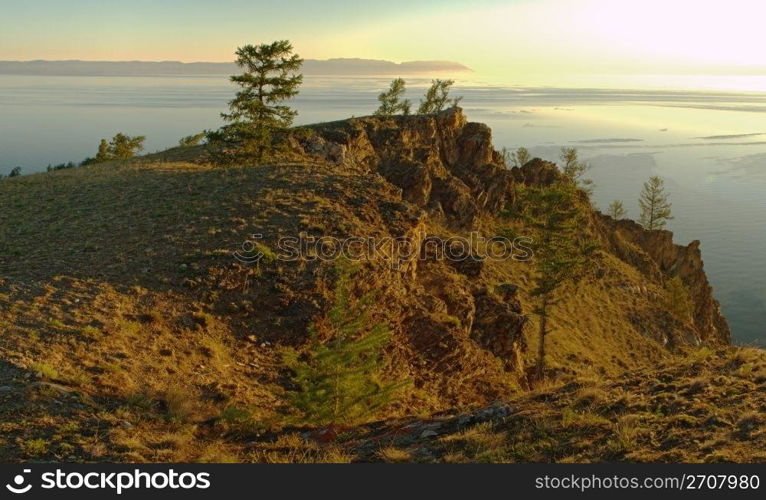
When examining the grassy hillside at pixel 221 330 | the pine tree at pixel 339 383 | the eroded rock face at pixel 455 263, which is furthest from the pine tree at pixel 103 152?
the pine tree at pixel 339 383

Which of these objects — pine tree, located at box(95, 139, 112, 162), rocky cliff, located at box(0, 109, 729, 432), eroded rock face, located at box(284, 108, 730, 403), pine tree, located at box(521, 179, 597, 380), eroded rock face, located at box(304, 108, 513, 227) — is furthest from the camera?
pine tree, located at box(95, 139, 112, 162)

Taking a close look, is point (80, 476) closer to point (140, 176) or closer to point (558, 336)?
point (140, 176)

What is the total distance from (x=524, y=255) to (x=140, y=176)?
34.9 metres

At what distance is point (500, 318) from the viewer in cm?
2872

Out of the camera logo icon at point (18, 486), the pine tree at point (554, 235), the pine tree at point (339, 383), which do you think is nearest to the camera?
the camera logo icon at point (18, 486)

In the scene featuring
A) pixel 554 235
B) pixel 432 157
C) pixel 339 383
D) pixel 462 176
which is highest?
pixel 432 157

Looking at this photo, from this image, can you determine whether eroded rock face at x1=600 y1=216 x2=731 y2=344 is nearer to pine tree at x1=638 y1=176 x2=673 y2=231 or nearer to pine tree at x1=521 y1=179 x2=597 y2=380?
pine tree at x1=638 y1=176 x2=673 y2=231

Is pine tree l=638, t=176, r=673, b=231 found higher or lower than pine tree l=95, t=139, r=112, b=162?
lower

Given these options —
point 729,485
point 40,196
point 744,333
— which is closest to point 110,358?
point 729,485

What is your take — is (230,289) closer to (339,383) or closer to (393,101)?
(339,383)

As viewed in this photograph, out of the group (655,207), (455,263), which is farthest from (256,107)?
(655,207)

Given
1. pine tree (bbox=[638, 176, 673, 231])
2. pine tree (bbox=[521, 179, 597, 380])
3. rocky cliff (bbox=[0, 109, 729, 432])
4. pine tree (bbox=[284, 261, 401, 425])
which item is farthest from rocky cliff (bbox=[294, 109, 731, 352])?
pine tree (bbox=[284, 261, 401, 425])

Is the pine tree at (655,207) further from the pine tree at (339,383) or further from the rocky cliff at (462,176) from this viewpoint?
the pine tree at (339,383)

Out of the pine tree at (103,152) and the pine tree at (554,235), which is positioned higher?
the pine tree at (103,152)
